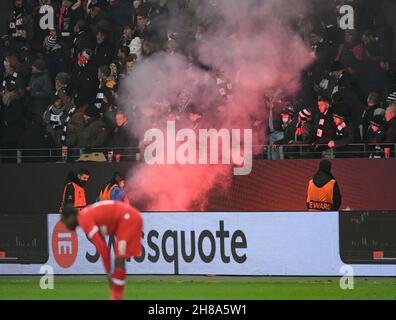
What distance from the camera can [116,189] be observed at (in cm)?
2027

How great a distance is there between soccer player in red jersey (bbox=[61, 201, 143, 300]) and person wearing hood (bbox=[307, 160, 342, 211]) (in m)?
5.58

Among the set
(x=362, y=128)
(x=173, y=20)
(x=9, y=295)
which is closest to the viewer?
(x=9, y=295)

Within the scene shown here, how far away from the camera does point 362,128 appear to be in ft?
66.1

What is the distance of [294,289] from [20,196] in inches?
311

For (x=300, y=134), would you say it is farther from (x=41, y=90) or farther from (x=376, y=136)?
(x=41, y=90)

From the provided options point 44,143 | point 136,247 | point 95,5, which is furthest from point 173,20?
point 136,247

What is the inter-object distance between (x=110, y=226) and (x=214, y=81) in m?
8.28

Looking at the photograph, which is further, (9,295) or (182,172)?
(182,172)

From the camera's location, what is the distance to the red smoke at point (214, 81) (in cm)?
2125

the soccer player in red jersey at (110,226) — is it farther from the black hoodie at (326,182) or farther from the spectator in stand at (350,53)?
the spectator in stand at (350,53)

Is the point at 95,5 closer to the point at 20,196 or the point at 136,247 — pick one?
the point at 20,196

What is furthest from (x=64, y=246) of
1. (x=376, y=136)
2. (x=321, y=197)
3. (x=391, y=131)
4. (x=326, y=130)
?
(x=391, y=131)

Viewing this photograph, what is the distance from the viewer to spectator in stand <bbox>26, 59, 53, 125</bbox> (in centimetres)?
2300

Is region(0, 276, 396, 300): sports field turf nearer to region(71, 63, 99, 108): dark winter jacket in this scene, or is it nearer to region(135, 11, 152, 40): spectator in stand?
region(71, 63, 99, 108): dark winter jacket
